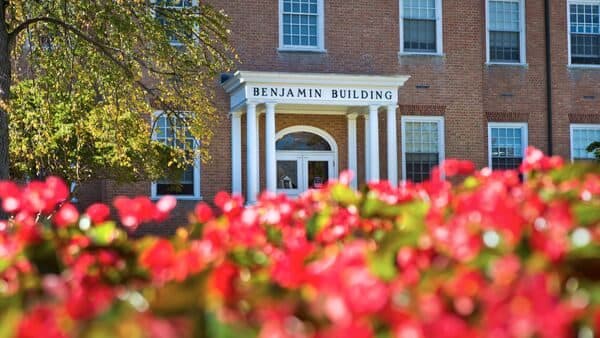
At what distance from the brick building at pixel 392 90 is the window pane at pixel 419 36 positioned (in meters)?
0.03

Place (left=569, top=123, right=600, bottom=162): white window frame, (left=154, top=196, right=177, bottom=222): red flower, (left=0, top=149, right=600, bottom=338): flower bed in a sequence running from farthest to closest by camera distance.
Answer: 1. (left=569, top=123, right=600, bottom=162): white window frame
2. (left=154, top=196, right=177, bottom=222): red flower
3. (left=0, top=149, right=600, bottom=338): flower bed

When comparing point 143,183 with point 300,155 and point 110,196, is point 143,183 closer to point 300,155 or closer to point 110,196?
point 110,196

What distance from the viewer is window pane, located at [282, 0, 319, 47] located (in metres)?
22.4

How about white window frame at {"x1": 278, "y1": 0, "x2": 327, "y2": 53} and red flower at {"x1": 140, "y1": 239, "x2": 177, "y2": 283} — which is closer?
red flower at {"x1": 140, "y1": 239, "x2": 177, "y2": 283}

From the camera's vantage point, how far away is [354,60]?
74.2 feet

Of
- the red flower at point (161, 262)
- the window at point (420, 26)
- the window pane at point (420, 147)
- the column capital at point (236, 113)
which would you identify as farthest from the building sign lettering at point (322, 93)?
the red flower at point (161, 262)

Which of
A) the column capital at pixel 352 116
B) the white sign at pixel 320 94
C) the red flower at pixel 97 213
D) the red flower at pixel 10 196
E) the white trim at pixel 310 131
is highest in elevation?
the white sign at pixel 320 94

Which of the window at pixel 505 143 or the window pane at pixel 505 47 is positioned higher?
the window pane at pixel 505 47

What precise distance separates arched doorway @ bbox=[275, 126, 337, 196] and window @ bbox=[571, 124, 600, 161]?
7.04m

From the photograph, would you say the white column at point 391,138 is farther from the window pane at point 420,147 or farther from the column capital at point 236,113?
the column capital at point 236,113

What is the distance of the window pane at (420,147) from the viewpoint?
76.1 ft

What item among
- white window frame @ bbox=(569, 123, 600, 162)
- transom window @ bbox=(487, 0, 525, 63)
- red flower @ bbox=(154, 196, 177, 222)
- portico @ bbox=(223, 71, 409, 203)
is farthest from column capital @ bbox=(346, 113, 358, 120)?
red flower @ bbox=(154, 196, 177, 222)

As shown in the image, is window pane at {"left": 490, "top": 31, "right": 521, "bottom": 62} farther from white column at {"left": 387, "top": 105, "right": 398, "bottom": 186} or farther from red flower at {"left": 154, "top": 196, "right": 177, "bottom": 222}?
red flower at {"left": 154, "top": 196, "right": 177, "bottom": 222}

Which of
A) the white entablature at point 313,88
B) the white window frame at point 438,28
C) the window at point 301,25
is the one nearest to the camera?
the white entablature at point 313,88
